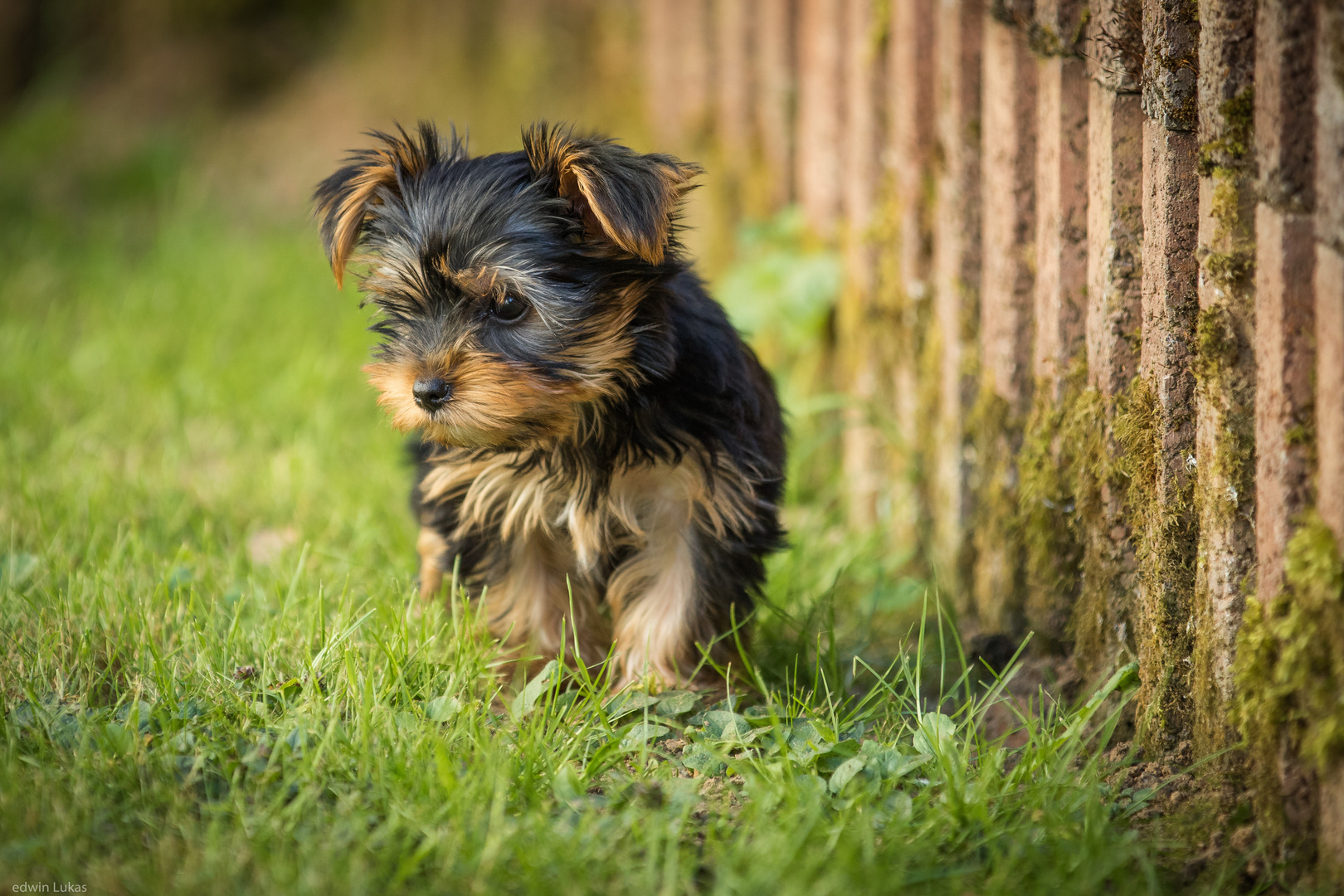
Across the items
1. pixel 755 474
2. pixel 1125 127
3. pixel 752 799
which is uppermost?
pixel 1125 127

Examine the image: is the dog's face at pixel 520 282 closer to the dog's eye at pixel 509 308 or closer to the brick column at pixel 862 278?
the dog's eye at pixel 509 308

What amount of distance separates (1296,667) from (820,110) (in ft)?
10.7

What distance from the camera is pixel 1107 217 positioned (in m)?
2.60

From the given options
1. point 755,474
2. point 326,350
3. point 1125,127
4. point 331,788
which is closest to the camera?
point 331,788

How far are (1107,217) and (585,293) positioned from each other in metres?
1.16

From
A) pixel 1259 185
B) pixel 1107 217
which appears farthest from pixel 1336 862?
pixel 1107 217

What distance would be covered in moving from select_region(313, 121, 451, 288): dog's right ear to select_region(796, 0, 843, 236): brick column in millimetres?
2135

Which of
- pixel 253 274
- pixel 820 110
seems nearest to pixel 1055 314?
pixel 820 110

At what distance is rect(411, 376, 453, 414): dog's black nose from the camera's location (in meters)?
2.57

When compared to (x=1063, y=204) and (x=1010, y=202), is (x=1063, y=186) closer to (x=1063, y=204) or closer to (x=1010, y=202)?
(x=1063, y=204)

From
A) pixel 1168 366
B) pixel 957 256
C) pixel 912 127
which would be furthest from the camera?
pixel 912 127

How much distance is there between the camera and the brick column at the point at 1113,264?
99.8 inches

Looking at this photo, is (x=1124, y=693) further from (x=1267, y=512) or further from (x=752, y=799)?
(x=752, y=799)

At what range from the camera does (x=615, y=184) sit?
254 cm
